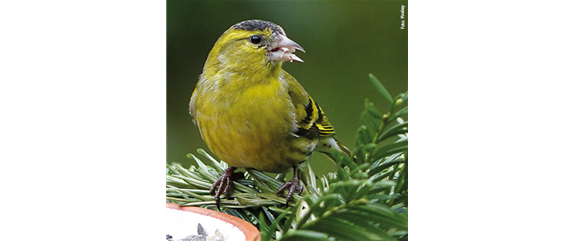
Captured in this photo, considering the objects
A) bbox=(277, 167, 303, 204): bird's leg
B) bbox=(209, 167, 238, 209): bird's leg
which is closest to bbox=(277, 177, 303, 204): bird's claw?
bbox=(277, 167, 303, 204): bird's leg

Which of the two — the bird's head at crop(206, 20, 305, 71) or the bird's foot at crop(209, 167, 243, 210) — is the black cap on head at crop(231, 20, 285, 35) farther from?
the bird's foot at crop(209, 167, 243, 210)

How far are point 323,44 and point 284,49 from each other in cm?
8

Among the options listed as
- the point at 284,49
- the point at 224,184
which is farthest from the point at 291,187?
the point at 284,49

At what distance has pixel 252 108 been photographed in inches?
43.1

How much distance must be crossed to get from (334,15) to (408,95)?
22 centimetres

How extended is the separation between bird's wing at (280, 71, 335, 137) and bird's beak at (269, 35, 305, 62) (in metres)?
0.07

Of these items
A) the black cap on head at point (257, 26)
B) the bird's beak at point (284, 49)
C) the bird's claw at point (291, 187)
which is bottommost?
the bird's claw at point (291, 187)

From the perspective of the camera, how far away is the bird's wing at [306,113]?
1124 millimetres

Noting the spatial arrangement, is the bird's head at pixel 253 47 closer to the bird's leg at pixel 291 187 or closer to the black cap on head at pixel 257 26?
the black cap on head at pixel 257 26

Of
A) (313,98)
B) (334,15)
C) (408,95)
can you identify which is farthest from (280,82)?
(408,95)

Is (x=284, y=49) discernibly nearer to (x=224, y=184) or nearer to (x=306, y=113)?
(x=306, y=113)

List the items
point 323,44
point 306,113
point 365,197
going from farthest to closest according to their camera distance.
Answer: point 306,113 → point 323,44 → point 365,197

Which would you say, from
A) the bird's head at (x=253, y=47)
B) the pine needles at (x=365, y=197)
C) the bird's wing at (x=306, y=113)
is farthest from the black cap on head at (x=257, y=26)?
the pine needles at (x=365, y=197)

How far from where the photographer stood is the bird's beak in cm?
102
